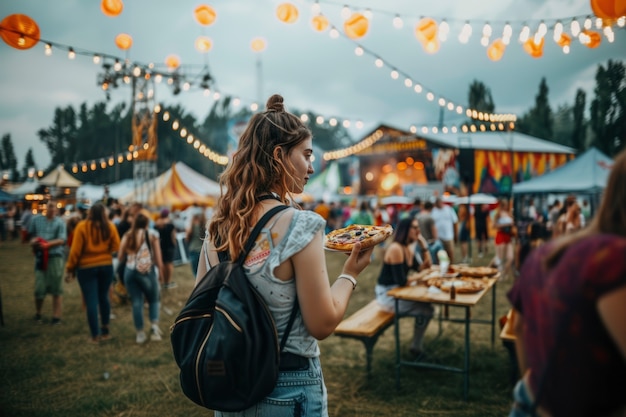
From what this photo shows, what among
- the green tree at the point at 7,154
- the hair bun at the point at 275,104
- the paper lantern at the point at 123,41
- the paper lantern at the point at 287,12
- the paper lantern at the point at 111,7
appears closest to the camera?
the hair bun at the point at 275,104

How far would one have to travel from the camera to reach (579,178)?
1401cm

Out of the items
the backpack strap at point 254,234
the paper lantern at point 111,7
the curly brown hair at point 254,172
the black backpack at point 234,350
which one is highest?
the paper lantern at point 111,7

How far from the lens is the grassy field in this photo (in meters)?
4.43

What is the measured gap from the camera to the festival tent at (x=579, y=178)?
13430 mm

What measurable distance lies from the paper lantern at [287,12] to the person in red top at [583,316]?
24.2ft

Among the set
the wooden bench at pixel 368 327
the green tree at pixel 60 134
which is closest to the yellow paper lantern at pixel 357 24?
the wooden bench at pixel 368 327

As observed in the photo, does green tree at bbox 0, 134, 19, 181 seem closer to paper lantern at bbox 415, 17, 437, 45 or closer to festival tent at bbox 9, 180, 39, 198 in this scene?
festival tent at bbox 9, 180, 39, 198

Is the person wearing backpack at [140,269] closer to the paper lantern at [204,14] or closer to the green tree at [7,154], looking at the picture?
the paper lantern at [204,14]

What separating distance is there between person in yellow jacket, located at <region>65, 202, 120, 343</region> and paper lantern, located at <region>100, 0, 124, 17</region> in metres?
2.92

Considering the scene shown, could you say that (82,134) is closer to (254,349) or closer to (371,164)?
(371,164)

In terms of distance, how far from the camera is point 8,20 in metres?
5.45

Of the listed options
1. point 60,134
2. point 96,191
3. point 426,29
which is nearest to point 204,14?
point 426,29

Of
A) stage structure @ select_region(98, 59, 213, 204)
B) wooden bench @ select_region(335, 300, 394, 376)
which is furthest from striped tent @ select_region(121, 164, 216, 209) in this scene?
wooden bench @ select_region(335, 300, 394, 376)

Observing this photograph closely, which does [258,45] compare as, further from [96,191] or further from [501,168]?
[96,191]
